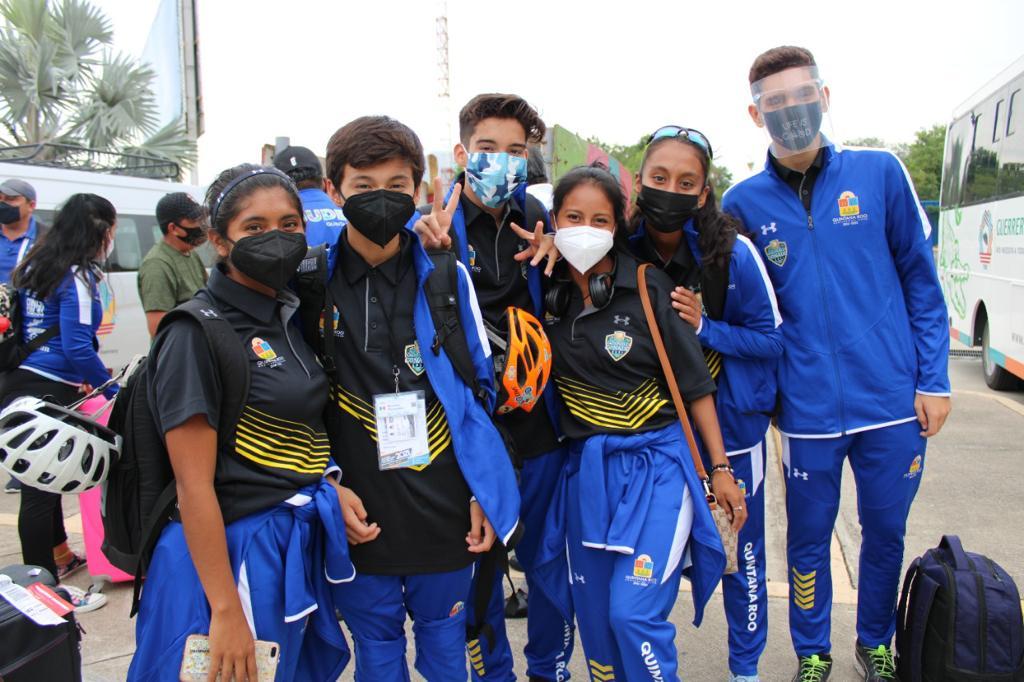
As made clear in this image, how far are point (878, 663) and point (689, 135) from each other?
7.25 feet

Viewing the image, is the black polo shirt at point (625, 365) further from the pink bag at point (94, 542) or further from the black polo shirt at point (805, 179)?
the pink bag at point (94, 542)

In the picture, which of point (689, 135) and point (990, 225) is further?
point (990, 225)

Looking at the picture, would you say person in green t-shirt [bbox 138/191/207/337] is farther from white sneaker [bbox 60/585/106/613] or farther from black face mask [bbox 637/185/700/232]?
black face mask [bbox 637/185/700/232]

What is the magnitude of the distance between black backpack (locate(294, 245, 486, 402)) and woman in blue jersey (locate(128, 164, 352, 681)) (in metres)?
0.07

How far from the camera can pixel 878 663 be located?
2.98 m

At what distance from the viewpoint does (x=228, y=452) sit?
195 centimetres

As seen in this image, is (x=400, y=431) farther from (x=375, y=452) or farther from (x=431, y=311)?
(x=431, y=311)

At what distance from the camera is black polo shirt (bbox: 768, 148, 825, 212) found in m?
2.88

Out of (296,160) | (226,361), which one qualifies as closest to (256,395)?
(226,361)

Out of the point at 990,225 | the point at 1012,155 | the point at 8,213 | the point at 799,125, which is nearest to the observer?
the point at 799,125

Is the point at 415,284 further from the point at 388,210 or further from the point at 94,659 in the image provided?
the point at 94,659

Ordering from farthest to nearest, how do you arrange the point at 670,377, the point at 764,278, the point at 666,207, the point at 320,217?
the point at 320,217, the point at 764,278, the point at 666,207, the point at 670,377

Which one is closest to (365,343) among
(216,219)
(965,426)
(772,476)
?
(216,219)

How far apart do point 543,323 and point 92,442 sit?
57.6 inches
